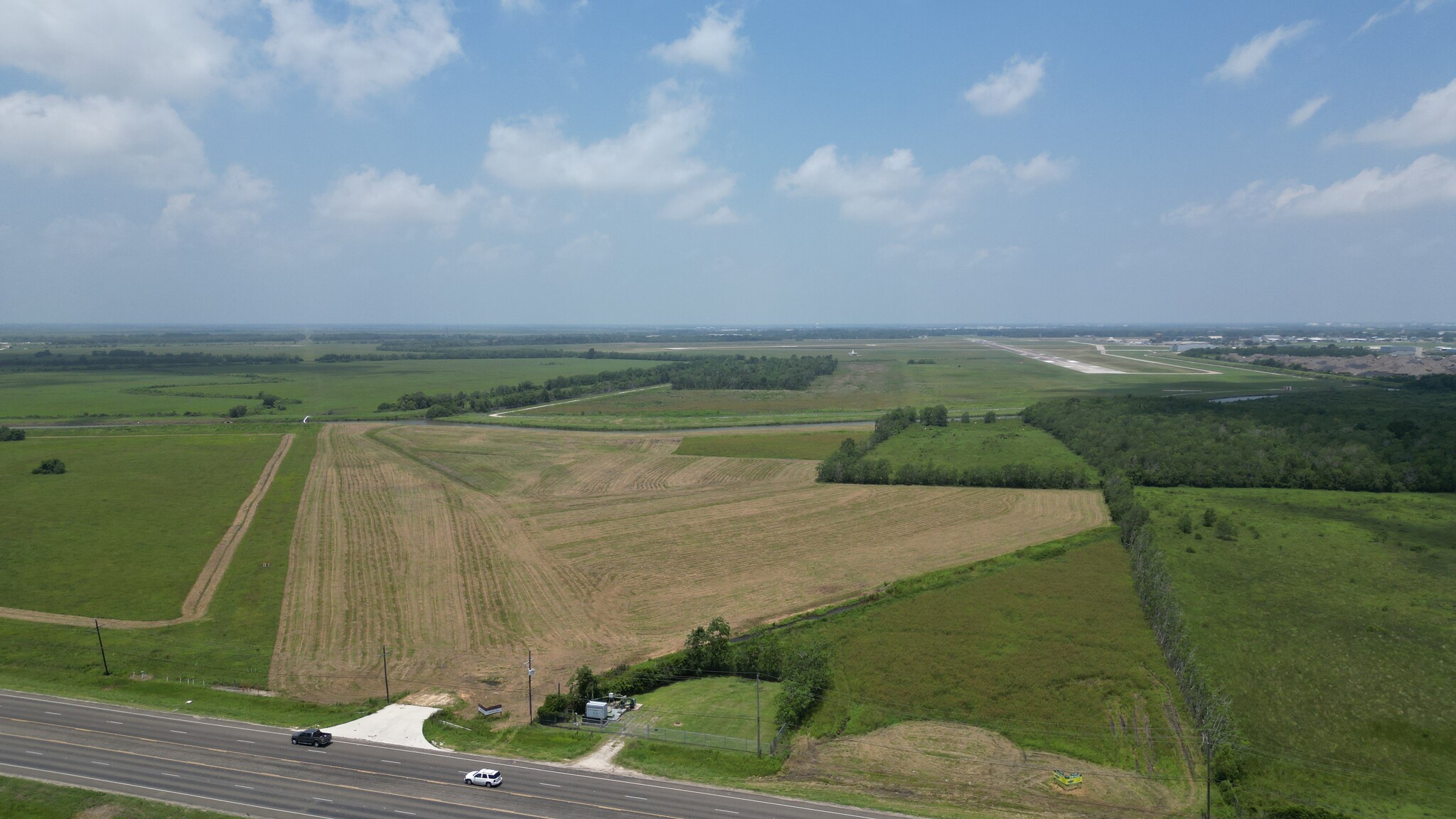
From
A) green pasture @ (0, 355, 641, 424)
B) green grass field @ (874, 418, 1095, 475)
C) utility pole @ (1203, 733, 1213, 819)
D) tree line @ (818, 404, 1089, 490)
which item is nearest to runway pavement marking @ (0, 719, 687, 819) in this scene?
utility pole @ (1203, 733, 1213, 819)

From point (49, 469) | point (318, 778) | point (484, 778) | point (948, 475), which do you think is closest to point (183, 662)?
point (318, 778)

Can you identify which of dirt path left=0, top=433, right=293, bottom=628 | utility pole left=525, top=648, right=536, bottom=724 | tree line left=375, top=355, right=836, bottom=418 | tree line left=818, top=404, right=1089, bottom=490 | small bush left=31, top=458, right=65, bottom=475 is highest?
tree line left=375, top=355, right=836, bottom=418

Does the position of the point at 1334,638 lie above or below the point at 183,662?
below

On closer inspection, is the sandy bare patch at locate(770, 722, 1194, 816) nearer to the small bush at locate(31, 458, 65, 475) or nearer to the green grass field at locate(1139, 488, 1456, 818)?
the green grass field at locate(1139, 488, 1456, 818)

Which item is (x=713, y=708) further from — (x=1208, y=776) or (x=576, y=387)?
(x=576, y=387)

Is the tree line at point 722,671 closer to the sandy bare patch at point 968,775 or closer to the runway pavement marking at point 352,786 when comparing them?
the sandy bare patch at point 968,775
